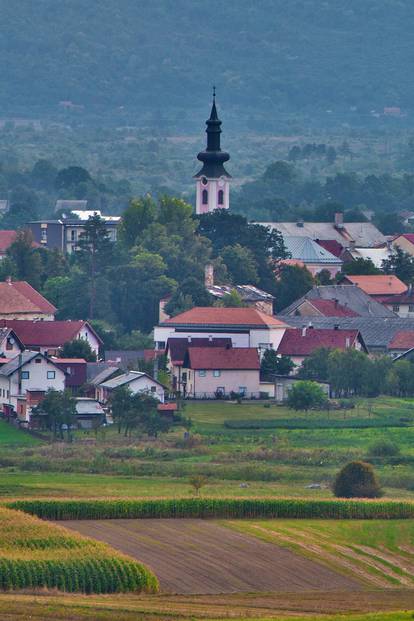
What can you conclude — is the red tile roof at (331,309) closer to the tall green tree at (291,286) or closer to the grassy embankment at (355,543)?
the tall green tree at (291,286)

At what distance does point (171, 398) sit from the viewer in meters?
85.6

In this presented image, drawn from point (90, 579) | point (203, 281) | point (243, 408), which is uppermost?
point (203, 281)

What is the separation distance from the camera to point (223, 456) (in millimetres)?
72812

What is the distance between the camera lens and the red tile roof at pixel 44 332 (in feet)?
303

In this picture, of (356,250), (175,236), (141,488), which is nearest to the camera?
(141,488)

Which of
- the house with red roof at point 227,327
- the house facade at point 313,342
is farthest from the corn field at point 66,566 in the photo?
the house with red roof at point 227,327

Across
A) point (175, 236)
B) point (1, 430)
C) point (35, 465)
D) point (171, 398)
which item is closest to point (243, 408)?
point (171, 398)

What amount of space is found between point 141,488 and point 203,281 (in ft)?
152

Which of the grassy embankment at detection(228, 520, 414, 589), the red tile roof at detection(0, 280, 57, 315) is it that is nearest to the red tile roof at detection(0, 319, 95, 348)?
the red tile roof at detection(0, 280, 57, 315)

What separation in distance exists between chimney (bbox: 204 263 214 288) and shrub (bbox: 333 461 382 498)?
4764cm

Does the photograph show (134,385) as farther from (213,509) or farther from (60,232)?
(60,232)

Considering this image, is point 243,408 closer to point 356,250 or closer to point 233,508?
point 233,508

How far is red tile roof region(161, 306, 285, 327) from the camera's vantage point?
313ft

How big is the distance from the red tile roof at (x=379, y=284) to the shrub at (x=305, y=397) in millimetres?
29106
